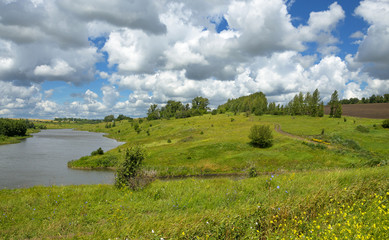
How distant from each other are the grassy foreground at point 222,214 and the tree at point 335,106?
110257 millimetres

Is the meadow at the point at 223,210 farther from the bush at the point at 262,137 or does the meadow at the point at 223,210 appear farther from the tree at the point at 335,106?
the tree at the point at 335,106

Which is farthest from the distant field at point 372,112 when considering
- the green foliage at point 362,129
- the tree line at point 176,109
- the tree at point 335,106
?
the tree line at point 176,109

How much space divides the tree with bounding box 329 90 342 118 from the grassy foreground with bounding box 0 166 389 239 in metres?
110

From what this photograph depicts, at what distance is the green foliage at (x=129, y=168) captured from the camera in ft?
58.1

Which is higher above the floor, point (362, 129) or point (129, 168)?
point (129, 168)

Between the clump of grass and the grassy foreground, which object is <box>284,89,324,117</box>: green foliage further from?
the grassy foreground

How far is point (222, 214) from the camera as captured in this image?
7160 mm

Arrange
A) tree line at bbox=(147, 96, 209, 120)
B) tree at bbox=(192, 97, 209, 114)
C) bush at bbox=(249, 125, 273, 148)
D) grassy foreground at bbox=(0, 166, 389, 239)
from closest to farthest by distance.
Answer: grassy foreground at bbox=(0, 166, 389, 239) → bush at bbox=(249, 125, 273, 148) → tree line at bbox=(147, 96, 209, 120) → tree at bbox=(192, 97, 209, 114)

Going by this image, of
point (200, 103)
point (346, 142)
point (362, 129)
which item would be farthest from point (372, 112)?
point (200, 103)

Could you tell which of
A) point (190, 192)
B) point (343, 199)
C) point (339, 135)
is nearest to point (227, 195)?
point (190, 192)

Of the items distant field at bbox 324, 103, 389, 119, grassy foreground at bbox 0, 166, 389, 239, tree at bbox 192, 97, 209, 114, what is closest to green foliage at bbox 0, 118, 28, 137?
tree at bbox 192, 97, 209, 114

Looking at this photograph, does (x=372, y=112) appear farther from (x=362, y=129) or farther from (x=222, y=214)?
(x=222, y=214)

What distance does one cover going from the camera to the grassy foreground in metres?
6.46

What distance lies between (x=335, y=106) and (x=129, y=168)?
412 feet
